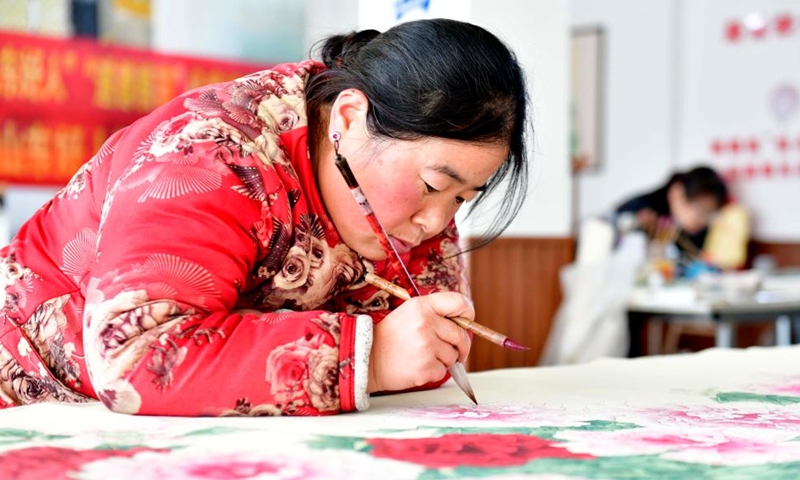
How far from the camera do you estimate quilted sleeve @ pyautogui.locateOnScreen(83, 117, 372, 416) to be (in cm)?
101

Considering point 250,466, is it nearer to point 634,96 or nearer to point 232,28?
point 232,28

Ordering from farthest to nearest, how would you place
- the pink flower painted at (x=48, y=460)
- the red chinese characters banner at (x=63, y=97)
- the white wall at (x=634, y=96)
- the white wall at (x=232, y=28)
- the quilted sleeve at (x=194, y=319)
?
the white wall at (x=634, y=96) < the white wall at (x=232, y=28) < the red chinese characters banner at (x=63, y=97) < the quilted sleeve at (x=194, y=319) < the pink flower painted at (x=48, y=460)

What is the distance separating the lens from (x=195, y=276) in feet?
3.42

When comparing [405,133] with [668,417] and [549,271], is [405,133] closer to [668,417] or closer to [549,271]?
[668,417]

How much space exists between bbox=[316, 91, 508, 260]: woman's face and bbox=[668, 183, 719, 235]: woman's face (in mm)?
4705

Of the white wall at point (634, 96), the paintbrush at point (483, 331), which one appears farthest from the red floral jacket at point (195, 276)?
the white wall at point (634, 96)

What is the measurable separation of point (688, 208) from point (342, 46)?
4.74 m

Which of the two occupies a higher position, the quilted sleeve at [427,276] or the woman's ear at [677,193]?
the woman's ear at [677,193]

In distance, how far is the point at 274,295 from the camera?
1206 mm

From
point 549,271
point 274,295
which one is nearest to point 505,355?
point 549,271

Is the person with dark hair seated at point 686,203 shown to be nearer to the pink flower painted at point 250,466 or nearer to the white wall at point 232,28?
the white wall at point 232,28

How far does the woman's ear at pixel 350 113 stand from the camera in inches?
47.6

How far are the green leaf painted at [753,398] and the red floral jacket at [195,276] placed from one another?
50cm

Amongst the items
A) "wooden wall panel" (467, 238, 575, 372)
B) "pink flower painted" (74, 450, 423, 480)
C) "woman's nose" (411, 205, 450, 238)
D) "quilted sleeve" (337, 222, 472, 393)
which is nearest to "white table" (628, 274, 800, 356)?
"wooden wall panel" (467, 238, 575, 372)
